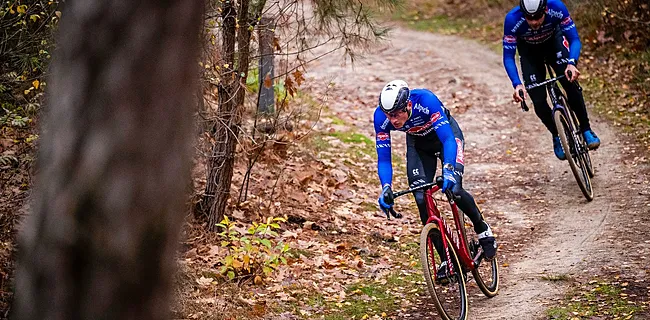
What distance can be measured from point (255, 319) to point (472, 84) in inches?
451

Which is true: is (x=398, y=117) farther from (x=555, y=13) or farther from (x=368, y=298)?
(x=555, y=13)

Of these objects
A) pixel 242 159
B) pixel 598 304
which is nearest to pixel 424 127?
pixel 598 304

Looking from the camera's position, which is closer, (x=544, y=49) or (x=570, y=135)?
(x=570, y=135)

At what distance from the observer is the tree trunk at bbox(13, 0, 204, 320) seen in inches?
78.7

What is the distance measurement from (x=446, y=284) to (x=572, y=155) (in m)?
3.83

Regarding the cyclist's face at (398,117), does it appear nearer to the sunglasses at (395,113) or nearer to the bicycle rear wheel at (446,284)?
the sunglasses at (395,113)

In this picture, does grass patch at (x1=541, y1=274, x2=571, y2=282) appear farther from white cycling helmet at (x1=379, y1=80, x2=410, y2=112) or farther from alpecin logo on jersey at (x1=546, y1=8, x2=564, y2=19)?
alpecin logo on jersey at (x1=546, y1=8, x2=564, y2=19)

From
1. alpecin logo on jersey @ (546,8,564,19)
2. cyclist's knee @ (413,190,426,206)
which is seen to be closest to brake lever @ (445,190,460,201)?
cyclist's knee @ (413,190,426,206)

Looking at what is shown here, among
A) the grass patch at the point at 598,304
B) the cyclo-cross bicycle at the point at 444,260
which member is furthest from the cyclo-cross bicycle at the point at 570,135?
the cyclo-cross bicycle at the point at 444,260

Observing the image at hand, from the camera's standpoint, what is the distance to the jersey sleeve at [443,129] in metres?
6.31

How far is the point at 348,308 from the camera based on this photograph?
22.2 ft

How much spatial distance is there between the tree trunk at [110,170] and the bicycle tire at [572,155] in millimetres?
7587

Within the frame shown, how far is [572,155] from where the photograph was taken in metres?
9.27

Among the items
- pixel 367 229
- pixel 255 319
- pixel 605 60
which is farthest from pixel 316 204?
pixel 605 60
